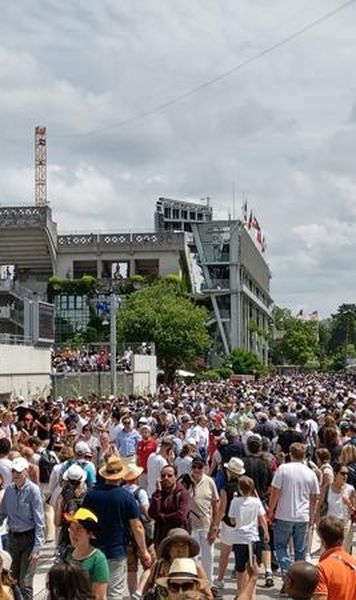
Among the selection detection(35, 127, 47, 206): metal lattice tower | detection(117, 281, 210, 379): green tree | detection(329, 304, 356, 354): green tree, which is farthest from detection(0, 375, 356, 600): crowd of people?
detection(329, 304, 356, 354): green tree

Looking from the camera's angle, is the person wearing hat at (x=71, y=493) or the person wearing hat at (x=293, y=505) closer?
the person wearing hat at (x=71, y=493)

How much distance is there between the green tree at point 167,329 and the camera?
69250mm

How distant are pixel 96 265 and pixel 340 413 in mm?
74467

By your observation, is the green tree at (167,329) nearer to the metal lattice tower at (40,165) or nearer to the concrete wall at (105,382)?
the concrete wall at (105,382)

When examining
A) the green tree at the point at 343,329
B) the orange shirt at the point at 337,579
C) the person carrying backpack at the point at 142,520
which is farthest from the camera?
the green tree at the point at 343,329

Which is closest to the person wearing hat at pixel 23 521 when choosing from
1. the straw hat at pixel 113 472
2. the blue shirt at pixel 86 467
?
the straw hat at pixel 113 472

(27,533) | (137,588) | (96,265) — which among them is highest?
(96,265)

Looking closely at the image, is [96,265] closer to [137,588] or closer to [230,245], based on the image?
[230,245]

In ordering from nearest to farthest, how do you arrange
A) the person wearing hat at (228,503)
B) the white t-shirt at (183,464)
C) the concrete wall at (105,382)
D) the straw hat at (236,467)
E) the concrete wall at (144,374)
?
the person wearing hat at (228,503), the straw hat at (236,467), the white t-shirt at (183,464), the concrete wall at (105,382), the concrete wall at (144,374)

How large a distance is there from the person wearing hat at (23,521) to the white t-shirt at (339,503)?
11.1ft

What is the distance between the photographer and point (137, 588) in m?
9.62

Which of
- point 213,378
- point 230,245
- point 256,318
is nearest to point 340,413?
point 213,378

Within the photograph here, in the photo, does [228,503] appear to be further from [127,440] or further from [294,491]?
[127,440]

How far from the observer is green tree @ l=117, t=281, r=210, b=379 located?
69250 millimetres
